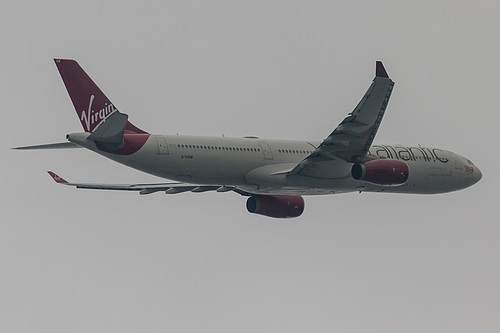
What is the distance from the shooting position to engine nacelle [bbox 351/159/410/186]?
48812 millimetres

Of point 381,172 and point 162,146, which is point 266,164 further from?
point 162,146

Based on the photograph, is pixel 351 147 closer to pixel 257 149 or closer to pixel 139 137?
pixel 257 149

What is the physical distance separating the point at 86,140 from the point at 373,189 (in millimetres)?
14605

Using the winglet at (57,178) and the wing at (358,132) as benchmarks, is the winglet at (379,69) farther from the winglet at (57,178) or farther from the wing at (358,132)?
the winglet at (57,178)

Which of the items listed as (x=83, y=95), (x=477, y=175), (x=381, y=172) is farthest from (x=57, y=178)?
(x=477, y=175)

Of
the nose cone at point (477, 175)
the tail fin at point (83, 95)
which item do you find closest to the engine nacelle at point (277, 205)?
the nose cone at point (477, 175)

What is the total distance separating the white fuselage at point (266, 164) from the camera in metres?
47.0

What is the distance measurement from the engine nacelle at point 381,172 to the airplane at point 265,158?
43mm

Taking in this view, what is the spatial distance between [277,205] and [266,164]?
16.0 feet

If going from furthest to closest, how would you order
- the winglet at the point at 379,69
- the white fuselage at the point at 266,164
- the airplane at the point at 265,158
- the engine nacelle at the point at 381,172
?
the engine nacelle at the point at 381,172 < the white fuselage at the point at 266,164 < the airplane at the point at 265,158 < the winglet at the point at 379,69

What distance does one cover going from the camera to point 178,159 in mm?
47125

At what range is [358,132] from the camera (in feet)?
156

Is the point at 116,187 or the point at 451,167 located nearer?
the point at 116,187

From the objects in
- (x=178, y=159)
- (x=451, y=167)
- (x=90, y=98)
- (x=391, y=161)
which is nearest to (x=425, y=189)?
(x=451, y=167)
